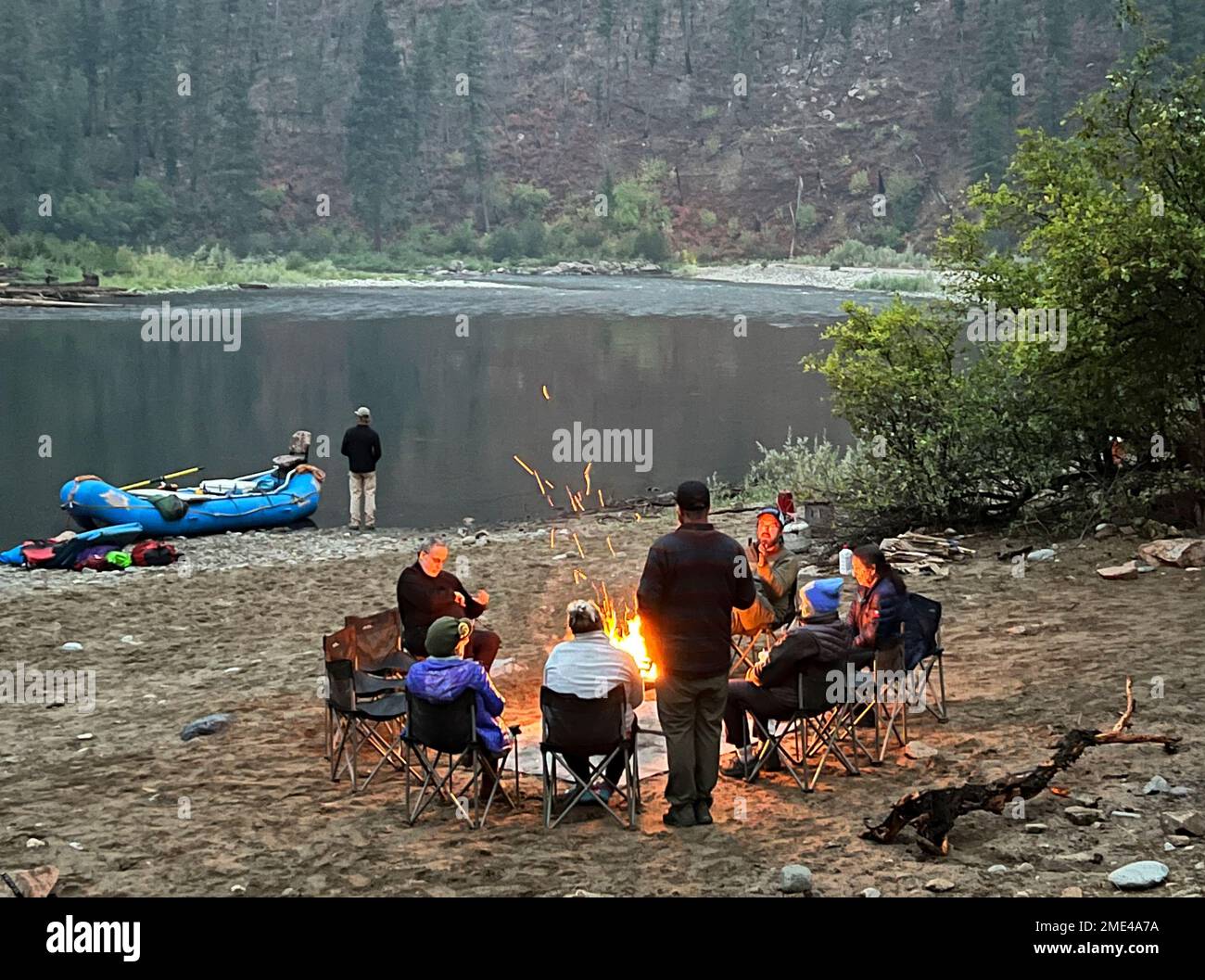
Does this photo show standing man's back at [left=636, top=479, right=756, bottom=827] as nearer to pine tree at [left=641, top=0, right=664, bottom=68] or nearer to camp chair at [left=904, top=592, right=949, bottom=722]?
camp chair at [left=904, top=592, right=949, bottom=722]

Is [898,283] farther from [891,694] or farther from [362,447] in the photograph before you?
[891,694]

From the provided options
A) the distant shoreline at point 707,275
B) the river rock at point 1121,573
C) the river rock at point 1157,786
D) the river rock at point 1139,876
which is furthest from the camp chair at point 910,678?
the distant shoreline at point 707,275

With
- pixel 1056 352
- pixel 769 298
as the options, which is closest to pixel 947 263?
pixel 1056 352

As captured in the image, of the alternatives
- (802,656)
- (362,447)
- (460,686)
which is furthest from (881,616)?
(362,447)

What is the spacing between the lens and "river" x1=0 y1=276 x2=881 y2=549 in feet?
86.9

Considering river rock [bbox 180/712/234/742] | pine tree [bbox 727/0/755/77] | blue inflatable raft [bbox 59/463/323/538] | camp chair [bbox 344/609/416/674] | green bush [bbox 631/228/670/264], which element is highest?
pine tree [bbox 727/0/755/77]

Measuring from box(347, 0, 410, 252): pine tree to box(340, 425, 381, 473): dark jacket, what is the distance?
78356 millimetres

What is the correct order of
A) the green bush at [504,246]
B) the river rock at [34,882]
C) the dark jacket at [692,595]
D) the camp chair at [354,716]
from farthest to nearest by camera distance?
the green bush at [504,246]
the camp chair at [354,716]
the dark jacket at [692,595]
the river rock at [34,882]

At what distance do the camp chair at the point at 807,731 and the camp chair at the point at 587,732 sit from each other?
32.7 inches

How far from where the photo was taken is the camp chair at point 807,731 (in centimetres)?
743

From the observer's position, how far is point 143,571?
16.5 metres

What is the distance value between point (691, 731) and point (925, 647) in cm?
187

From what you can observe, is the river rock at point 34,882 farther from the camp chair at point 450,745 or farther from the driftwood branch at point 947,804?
the driftwood branch at point 947,804

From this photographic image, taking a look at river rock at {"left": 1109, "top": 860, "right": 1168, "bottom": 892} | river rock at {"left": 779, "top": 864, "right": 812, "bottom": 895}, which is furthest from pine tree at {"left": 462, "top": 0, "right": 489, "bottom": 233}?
A: river rock at {"left": 1109, "top": 860, "right": 1168, "bottom": 892}
